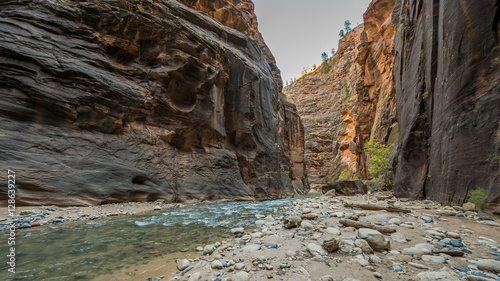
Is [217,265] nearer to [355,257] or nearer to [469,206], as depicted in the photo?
[355,257]

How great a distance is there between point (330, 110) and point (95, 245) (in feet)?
164

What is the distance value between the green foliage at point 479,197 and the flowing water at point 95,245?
196 inches

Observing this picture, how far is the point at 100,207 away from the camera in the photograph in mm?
7188

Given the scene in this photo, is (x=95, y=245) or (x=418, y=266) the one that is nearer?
(x=418, y=266)

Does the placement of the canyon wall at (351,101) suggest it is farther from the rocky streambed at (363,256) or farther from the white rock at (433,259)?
the white rock at (433,259)

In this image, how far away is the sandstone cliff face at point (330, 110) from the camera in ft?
117

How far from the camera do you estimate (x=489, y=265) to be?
6.24 feet

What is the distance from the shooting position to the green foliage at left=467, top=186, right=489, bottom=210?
403 cm

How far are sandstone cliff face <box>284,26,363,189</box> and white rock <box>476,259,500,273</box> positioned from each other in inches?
1320

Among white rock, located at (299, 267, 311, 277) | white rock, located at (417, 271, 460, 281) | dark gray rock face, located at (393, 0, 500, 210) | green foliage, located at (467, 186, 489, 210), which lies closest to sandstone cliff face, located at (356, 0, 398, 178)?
dark gray rock face, located at (393, 0, 500, 210)

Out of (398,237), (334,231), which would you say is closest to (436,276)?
(398,237)

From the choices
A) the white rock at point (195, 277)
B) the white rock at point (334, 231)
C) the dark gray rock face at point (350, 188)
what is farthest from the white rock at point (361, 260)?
the dark gray rock face at point (350, 188)

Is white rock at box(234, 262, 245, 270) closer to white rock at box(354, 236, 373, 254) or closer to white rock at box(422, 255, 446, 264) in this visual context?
white rock at box(354, 236, 373, 254)

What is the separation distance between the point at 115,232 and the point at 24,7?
37.6 ft
